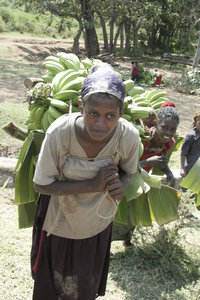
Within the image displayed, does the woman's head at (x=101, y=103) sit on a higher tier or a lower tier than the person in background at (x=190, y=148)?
higher

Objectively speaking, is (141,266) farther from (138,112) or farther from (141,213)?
(138,112)

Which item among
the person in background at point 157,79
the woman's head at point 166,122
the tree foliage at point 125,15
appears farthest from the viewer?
the tree foliage at point 125,15

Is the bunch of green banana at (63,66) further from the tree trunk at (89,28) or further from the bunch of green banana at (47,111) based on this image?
the tree trunk at (89,28)

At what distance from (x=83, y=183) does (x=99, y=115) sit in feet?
1.14

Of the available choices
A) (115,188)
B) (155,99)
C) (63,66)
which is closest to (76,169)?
(115,188)

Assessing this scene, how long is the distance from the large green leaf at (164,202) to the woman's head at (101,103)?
0.99 meters

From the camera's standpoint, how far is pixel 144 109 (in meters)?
2.12

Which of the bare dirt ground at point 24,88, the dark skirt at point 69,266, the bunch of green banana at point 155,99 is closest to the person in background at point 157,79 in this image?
the bare dirt ground at point 24,88

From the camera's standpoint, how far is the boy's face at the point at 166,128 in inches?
95.0

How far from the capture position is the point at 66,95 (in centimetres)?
193

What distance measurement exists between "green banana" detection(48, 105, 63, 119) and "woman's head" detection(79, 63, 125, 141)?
1.35ft

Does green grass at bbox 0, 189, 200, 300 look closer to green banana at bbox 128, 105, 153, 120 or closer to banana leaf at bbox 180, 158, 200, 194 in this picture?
banana leaf at bbox 180, 158, 200, 194

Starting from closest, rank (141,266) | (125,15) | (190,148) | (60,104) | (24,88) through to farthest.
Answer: (60,104), (141,266), (190,148), (24,88), (125,15)

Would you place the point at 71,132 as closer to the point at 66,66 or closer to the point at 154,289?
the point at 66,66
